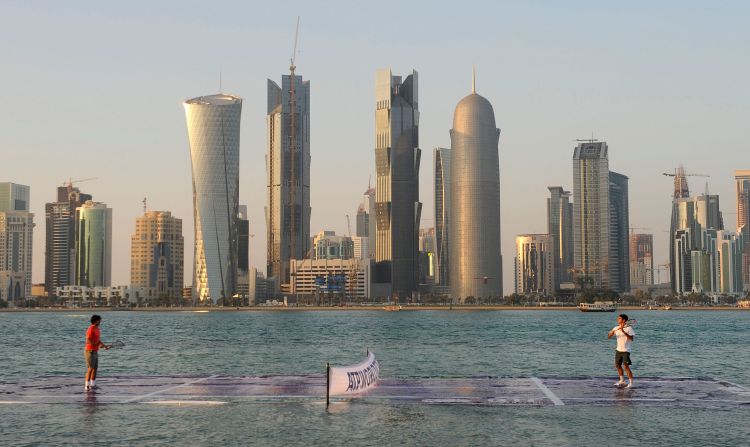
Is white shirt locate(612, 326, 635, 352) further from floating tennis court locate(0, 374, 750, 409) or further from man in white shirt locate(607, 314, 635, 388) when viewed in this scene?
floating tennis court locate(0, 374, 750, 409)

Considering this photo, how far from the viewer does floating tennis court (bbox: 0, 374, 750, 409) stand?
95.5ft

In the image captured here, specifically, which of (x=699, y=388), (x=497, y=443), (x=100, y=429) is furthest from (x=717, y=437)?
(x=100, y=429)

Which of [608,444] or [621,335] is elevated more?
[621,335]

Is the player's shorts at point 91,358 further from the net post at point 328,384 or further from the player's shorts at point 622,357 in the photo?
the player's shorts at point 622,357

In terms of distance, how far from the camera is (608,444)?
73.9 ft

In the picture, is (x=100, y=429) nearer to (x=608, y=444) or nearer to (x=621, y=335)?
(x=608, y=444)

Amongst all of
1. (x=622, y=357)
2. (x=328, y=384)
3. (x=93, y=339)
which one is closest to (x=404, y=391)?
(x=328, y=384)

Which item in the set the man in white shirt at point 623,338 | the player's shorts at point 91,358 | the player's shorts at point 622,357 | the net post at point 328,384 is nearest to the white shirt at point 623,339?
the man in white shirt at point 623,338

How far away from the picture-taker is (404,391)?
1255 inches

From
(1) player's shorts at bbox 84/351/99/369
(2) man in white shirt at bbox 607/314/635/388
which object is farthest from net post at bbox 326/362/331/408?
(2) man in white shirt at bbox 607/314/635/388

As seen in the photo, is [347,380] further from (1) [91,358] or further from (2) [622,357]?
(2) [622,357]

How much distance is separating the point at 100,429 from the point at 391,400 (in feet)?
31.7

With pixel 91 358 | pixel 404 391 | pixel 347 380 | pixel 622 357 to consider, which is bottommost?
pixel 404 391

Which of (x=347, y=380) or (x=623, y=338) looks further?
(x=623, y=338)
